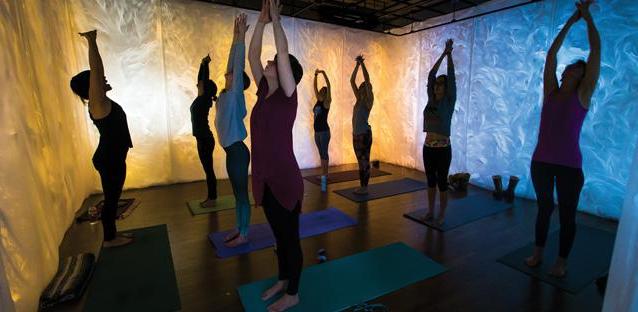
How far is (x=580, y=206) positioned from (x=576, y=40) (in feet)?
6.18

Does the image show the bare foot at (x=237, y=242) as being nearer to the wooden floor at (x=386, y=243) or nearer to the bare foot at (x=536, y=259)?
the wooden floor at (x=386, y=243)

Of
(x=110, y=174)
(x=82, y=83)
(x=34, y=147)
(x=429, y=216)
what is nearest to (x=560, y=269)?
→ (x=429, y=216)

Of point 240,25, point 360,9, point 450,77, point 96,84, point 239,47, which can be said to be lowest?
point 96,84

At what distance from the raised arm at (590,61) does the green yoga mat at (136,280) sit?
2855mm

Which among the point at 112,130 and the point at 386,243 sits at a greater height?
the point at 112,130

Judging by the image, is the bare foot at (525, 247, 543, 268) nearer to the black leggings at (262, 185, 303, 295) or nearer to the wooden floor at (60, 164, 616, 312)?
the wooden floor at (60, 164, 616, 312)

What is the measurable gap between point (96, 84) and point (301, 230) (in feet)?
6.67

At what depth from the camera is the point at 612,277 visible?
0.93m

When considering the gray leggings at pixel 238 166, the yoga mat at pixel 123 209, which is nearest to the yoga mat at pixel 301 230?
the gray leggings at pixel 238 166

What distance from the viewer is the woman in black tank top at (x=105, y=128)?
221 centimetres

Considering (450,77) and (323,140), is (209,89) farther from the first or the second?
(450,77)

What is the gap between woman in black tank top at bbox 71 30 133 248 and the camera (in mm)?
2213

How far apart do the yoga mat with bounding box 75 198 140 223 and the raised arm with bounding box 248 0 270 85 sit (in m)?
2.63

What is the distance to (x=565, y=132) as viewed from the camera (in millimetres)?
2023
